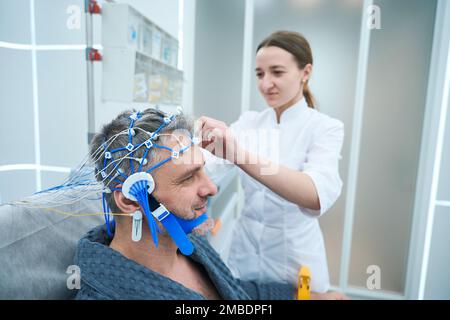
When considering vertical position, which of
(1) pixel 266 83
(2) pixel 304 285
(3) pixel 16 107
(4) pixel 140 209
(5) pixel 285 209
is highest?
(1) pixel 266 83

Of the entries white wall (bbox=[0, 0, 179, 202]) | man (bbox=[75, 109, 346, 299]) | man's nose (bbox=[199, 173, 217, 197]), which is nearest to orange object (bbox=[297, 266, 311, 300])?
man (bbox=[75, 109, 346, 299])

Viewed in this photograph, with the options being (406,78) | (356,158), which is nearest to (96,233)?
(356,158)

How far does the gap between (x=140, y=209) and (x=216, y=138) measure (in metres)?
0.27

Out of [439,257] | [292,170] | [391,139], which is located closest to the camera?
[292,170]

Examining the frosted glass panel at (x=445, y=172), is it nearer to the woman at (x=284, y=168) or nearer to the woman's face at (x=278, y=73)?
the woman at (x=284, y=168)

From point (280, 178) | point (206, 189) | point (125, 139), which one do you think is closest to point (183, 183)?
point (206, 189)

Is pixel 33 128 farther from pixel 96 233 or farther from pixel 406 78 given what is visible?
pixel 406 78

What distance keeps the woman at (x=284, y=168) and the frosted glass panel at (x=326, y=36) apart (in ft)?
0.36

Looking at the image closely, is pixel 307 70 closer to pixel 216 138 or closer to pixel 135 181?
pixel 216 138

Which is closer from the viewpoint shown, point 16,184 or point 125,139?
point 125,139

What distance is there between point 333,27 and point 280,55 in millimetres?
326

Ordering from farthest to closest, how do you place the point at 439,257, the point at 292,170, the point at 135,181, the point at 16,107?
the point at 439,257, the point at 292,170, the point at 16,107, the point at 135,181

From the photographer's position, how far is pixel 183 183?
70 centimetres

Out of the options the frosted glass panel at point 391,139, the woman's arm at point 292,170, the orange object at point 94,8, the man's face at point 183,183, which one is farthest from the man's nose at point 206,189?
the frosted glass panel at point 391,139
